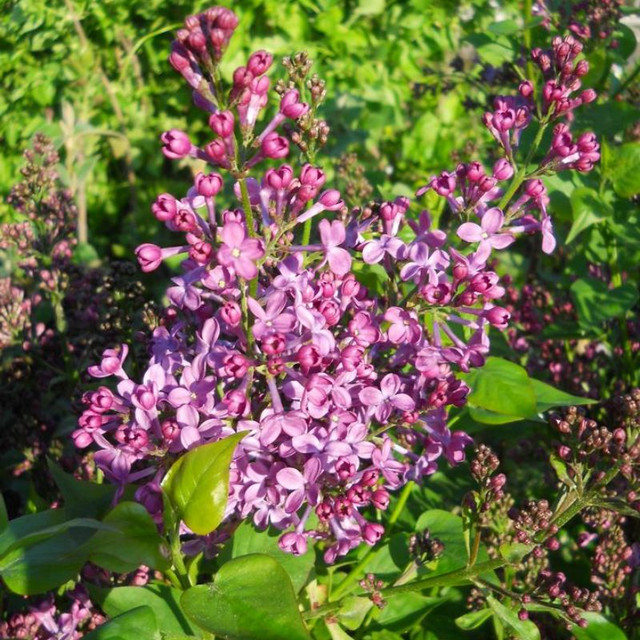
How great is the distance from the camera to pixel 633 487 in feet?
4.04

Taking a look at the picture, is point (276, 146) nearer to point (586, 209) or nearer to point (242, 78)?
point (242, 78)

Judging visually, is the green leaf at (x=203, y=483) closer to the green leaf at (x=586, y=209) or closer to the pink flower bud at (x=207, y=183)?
the pink flower bud at (x=207, y=183)

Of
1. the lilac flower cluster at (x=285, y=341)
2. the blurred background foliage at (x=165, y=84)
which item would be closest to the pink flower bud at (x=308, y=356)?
the lilac flower cluster at (x=285, y=341)

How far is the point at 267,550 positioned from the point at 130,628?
329mm

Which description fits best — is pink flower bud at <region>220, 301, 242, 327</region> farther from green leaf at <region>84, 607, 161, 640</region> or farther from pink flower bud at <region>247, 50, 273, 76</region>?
green leaf at <region>84, 607, 161, 640</region>

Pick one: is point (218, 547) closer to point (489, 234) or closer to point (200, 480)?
point (200, 480)

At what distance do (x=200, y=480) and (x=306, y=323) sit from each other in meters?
0.25

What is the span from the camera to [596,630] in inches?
57.0

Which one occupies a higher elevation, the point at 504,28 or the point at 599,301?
the point at 504,28

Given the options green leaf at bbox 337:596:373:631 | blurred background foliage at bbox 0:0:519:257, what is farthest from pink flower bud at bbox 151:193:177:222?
blurred background foliage at bbox 0:0:519:257

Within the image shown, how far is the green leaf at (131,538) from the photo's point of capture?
3.66 feet

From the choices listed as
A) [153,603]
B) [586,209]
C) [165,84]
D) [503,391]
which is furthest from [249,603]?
[165,84]

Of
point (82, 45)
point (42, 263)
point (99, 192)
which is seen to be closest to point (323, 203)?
point (42, 263)

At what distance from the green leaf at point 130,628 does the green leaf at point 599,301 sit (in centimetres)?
136
